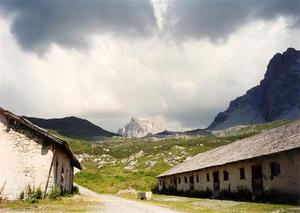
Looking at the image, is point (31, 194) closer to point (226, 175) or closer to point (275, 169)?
point (275, 169)

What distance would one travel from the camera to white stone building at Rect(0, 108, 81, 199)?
958 inches

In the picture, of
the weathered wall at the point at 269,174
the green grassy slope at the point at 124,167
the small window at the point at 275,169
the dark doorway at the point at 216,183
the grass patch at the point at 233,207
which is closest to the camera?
the grass patch at the point at 233,207

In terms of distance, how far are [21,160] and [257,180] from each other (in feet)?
55.8

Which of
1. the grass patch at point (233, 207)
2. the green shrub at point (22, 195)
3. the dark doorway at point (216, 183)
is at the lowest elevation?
the grass patch at point (233, 207)

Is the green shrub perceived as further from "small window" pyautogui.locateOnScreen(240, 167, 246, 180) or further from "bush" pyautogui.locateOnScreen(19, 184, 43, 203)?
"small window" pyautogui.locateOnScreen(240, 167, 246, 180)

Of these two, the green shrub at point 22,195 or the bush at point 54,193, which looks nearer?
the green shrub at point 22,195

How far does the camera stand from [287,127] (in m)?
31.7

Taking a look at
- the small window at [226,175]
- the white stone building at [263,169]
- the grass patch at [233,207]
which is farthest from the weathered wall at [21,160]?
the small window at [226,175]

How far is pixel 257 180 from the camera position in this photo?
97.7ft

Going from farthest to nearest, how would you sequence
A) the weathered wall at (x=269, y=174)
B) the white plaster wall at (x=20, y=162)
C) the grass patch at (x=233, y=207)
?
the weathered wall at (x=269, y=174) < the white plaster wall at (x=20, y=162) < the grass patch at (x=233, y=207)

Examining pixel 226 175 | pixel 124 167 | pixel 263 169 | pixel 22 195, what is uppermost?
pixel 124 167

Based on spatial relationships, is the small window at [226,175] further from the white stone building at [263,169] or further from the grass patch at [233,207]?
the grass patch at [233,207]

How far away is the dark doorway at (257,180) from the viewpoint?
29.4m

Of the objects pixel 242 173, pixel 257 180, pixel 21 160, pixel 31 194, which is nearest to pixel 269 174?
pixel 257 180
